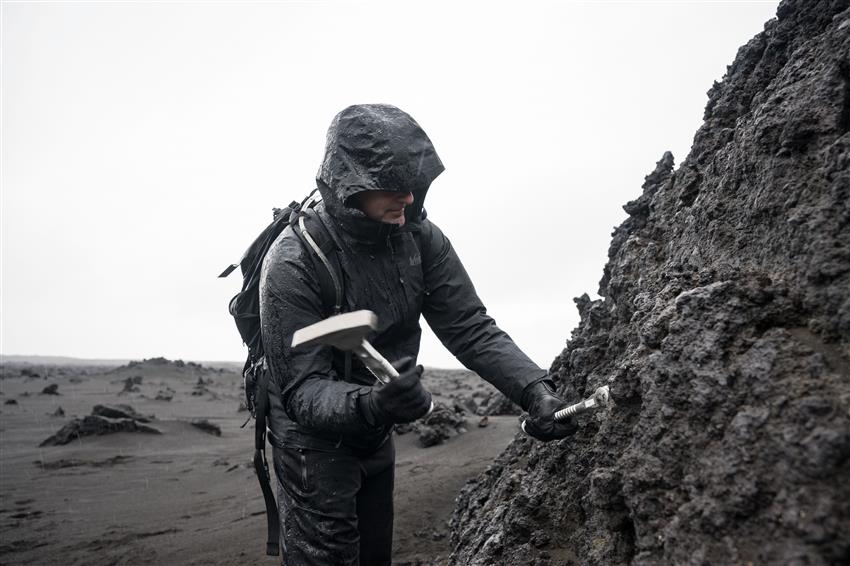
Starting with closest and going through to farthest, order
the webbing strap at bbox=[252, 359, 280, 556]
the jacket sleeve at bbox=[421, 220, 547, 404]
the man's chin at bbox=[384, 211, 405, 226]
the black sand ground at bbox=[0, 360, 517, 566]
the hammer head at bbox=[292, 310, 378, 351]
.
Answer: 1. the hammer head at bbox=[292, 310, 378, 351]
2. the man's chin at bbox=[384, 211, 405, 226]
3. the webbing strap at bbox=[252, 359, 280, 556]
4. the jacket sleeve at bbox=[421, 220, 547, 404]
5. the black sand ground at bbox=[0, 360, 517, 566]

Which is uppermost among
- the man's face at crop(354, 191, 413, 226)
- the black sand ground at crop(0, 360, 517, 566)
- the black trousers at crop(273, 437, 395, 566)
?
the man's face at crop(354, 191, 413, 226)

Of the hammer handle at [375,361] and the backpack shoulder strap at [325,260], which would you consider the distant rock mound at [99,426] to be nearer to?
the backpack shoulder strap at [325,260]

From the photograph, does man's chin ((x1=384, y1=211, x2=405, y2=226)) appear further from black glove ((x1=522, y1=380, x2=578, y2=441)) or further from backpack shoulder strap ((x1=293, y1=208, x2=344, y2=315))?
black glove ((x1=522, y1=380, x2=578, y2=441))

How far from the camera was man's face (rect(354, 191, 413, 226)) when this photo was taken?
2490 mm

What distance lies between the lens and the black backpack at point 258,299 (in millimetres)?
2508

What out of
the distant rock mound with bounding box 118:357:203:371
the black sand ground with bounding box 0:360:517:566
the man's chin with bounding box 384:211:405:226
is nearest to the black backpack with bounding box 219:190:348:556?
the man's chin with bounding box 384:211:405:226

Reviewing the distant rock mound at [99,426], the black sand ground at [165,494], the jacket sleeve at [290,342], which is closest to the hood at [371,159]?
the jacket sleeve at [290,342]

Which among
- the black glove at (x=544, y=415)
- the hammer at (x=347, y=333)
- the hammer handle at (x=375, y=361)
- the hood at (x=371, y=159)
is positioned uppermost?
the hood at (x=371, y=159)

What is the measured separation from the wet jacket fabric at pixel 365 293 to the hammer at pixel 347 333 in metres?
0.17

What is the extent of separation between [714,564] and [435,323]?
1.78 m

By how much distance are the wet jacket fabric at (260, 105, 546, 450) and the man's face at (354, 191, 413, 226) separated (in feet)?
0.13

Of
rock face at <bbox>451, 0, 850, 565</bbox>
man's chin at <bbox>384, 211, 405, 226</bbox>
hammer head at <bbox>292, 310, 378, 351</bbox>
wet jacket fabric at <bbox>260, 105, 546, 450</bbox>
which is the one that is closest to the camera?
A: rock face at <bbox>451, 0, 850, 565</bbox>

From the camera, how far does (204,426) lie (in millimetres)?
12305

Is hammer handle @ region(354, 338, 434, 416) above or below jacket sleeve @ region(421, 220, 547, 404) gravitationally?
below
